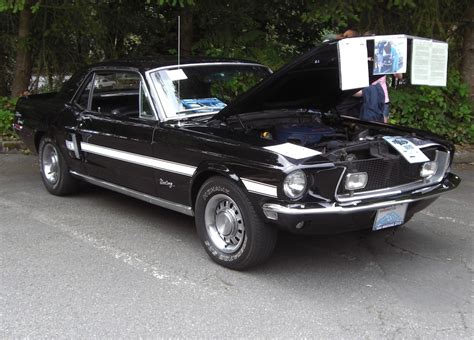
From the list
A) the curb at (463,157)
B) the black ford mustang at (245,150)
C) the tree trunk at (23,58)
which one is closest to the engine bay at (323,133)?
the black ford mustang at (245,150)

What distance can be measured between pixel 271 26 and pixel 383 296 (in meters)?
7.72

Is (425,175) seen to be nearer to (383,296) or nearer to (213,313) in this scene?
(383,296)

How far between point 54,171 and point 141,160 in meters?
1.97

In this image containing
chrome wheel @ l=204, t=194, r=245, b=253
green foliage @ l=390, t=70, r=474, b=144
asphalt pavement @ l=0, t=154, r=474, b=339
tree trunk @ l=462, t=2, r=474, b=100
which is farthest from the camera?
tree trunk @ l=462, t=2, r=474, b=100

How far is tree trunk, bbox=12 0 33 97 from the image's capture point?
9672 millimetres

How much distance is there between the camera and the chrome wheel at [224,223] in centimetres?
416

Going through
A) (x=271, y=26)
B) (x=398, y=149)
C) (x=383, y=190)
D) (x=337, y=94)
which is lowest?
(x=383, y=190)

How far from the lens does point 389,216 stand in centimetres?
407

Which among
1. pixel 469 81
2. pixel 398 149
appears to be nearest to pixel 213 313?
pixel 398 149

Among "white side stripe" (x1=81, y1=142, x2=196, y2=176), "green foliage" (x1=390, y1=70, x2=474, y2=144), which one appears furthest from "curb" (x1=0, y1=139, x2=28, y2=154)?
"green foliage" (x1=390, y1=70, x2=474, y2=144)

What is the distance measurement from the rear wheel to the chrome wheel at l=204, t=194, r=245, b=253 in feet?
8.05

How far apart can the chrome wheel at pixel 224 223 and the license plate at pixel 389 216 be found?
981 mm

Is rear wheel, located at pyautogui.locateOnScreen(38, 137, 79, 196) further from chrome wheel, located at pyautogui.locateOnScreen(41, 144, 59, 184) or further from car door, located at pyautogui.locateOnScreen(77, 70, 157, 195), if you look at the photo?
car door, located at pyautogui.locateOnScreen(77, 70, 157, 195)

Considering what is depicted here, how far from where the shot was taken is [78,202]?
6.18 meters
